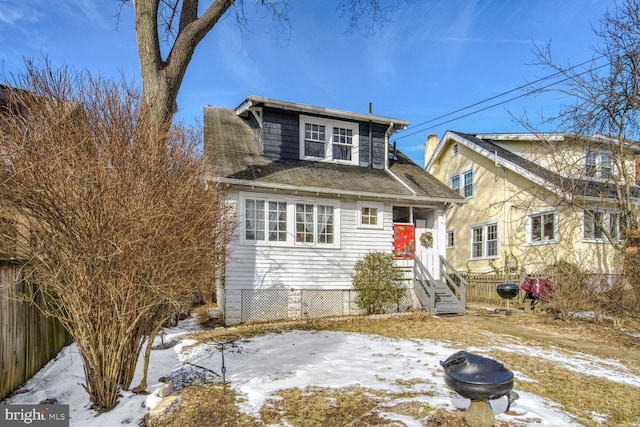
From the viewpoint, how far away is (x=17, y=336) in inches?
174

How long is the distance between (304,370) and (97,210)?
3.48 meters

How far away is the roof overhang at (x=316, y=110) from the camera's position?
36.5 feet

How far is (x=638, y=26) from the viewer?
960cm

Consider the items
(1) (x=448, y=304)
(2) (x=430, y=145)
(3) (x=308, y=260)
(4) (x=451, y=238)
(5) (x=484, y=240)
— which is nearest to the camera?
(3) (x=308, y=260)

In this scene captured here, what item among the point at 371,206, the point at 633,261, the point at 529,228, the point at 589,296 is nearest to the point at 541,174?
the point at 529,228

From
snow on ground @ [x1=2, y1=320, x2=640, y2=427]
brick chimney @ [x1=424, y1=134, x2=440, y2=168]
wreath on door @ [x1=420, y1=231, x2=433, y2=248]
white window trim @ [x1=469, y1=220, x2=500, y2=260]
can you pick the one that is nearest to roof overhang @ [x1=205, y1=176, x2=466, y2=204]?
wreath on door @ [x1=420, y1=231, x2=433, y2=248]

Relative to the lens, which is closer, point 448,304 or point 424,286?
point 424,286

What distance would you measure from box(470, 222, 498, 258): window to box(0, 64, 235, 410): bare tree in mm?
15159

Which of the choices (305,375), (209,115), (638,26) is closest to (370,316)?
(305,375)

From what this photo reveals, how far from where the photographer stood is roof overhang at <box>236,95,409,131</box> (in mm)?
11117

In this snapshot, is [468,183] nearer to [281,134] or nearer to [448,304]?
[448,304]

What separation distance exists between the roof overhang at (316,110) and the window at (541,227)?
6865mm

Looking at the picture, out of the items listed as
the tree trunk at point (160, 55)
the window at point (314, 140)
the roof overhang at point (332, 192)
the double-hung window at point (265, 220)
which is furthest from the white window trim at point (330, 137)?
the tree trunk at point (160, 55)

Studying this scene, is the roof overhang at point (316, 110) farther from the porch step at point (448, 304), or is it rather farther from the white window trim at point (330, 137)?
the porch step at point (448, 304)
